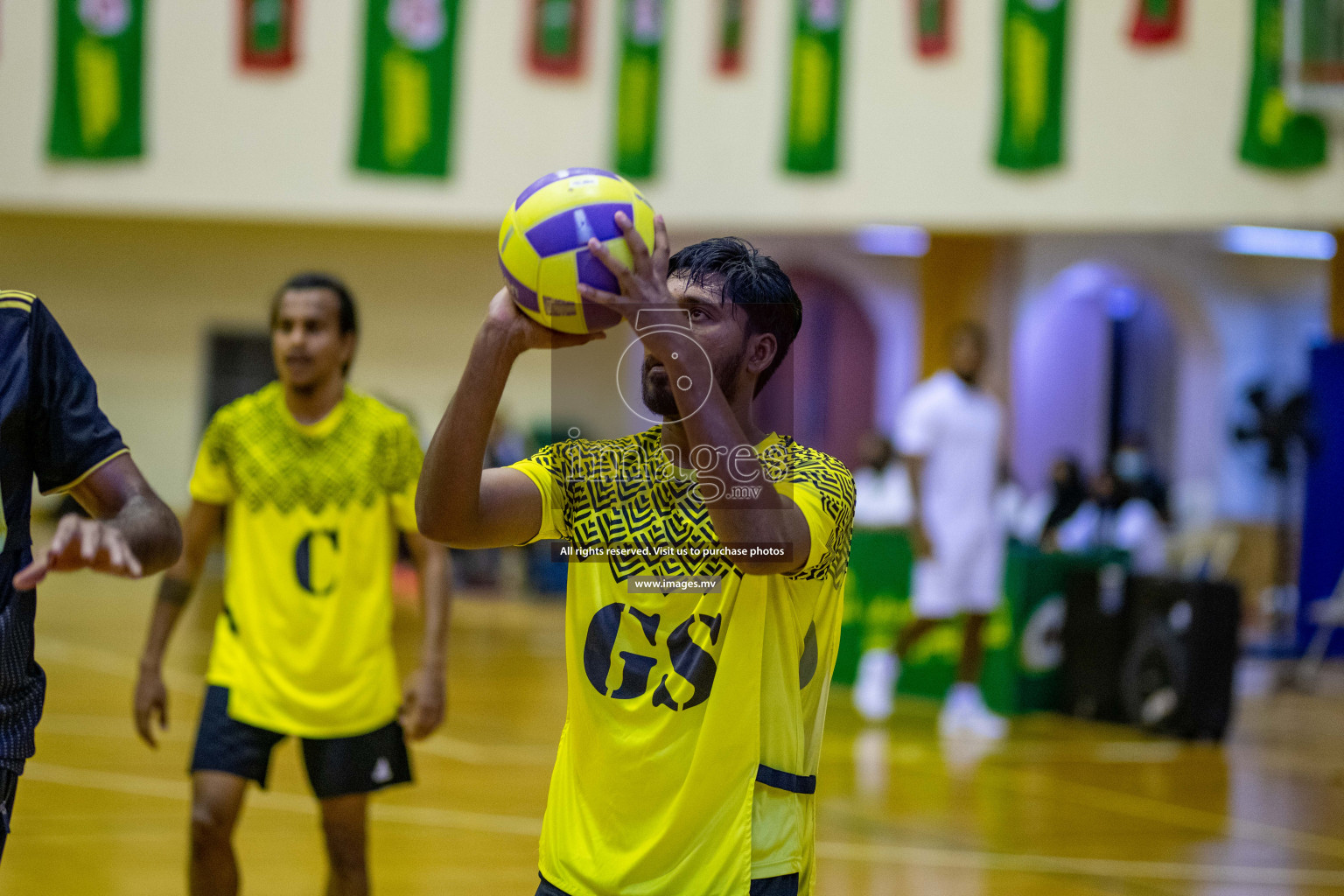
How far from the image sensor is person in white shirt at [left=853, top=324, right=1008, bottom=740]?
25.3 feet

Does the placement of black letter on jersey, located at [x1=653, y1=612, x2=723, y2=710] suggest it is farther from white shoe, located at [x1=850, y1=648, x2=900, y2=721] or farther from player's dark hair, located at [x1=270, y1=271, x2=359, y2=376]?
white shoe, located at [x1=850, y1=648, x2=900, y2=721]

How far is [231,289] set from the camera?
1691 centimetres

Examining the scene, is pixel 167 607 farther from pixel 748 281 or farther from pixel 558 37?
pixel 558 37

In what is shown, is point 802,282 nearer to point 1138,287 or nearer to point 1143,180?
point 1138,287

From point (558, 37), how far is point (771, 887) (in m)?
13.0

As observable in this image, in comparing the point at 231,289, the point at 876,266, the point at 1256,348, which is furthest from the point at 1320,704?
the point at 231,289

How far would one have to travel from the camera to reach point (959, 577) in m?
7.74

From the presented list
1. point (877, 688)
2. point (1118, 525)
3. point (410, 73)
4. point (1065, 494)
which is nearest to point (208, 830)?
point (877, 688)

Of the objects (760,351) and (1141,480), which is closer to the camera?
(760,351)

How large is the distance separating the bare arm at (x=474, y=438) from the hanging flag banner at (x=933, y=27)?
11742 millimetres

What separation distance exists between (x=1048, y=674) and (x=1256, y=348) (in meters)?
9.02

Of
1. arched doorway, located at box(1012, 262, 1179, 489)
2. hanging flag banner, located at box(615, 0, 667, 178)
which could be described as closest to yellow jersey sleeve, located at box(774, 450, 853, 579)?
hanging flag banner, located at box(615, 0, 667, 178)

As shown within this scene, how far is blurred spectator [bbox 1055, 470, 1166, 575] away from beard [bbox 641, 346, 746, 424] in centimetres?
1055

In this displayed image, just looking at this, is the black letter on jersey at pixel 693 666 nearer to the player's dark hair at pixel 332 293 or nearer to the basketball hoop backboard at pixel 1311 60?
the player's dark hair at pixel 332 293
